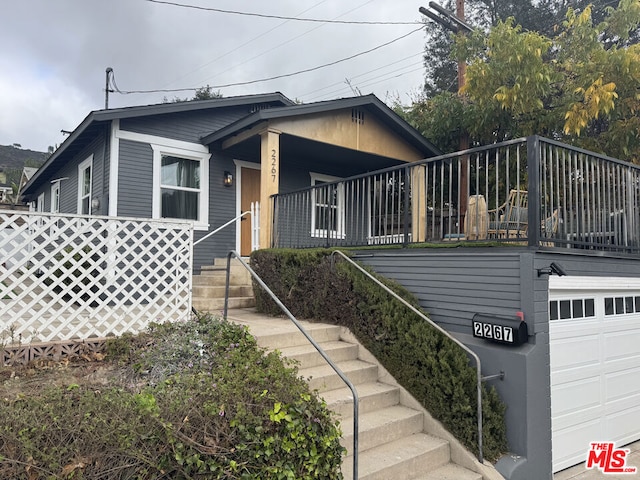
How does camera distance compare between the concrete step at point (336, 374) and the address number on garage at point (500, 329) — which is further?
the concrete step at point (336, 374)

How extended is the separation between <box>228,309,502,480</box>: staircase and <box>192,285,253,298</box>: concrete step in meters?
1.48

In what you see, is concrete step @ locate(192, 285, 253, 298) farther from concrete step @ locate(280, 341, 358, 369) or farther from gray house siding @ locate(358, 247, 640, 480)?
gray house siding @ locate(358, 247, 640, 480)

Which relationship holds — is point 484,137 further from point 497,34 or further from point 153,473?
point 153,473

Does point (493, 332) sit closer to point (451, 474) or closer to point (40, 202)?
point (451, 474)

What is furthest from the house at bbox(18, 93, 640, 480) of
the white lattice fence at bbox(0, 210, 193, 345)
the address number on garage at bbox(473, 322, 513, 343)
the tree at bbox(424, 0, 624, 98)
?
the tree at bbox(424, 0, 624, 98)

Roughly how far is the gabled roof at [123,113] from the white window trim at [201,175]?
66 cm

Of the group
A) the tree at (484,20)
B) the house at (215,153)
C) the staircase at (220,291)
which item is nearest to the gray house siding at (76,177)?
the house at (215,153)

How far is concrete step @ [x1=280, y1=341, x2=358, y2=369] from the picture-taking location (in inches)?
167

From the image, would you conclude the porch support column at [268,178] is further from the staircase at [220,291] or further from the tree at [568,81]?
the tree at [568,81]

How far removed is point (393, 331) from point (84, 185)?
6.99 meters

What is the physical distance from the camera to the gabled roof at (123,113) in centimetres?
671

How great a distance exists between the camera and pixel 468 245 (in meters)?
4.21

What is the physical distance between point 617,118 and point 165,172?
832cm

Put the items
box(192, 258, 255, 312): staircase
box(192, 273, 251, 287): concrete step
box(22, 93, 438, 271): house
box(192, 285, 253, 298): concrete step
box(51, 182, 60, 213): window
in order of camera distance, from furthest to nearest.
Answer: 1. box(51, 182, 60, 213): window
2. box(22, 93, 438, 271): house
3. box(192, 273, 251, 287): concrete step
4. box(192, 285, 253, 298): concrete step
5. box(192, 258, 255, 312): staircase
